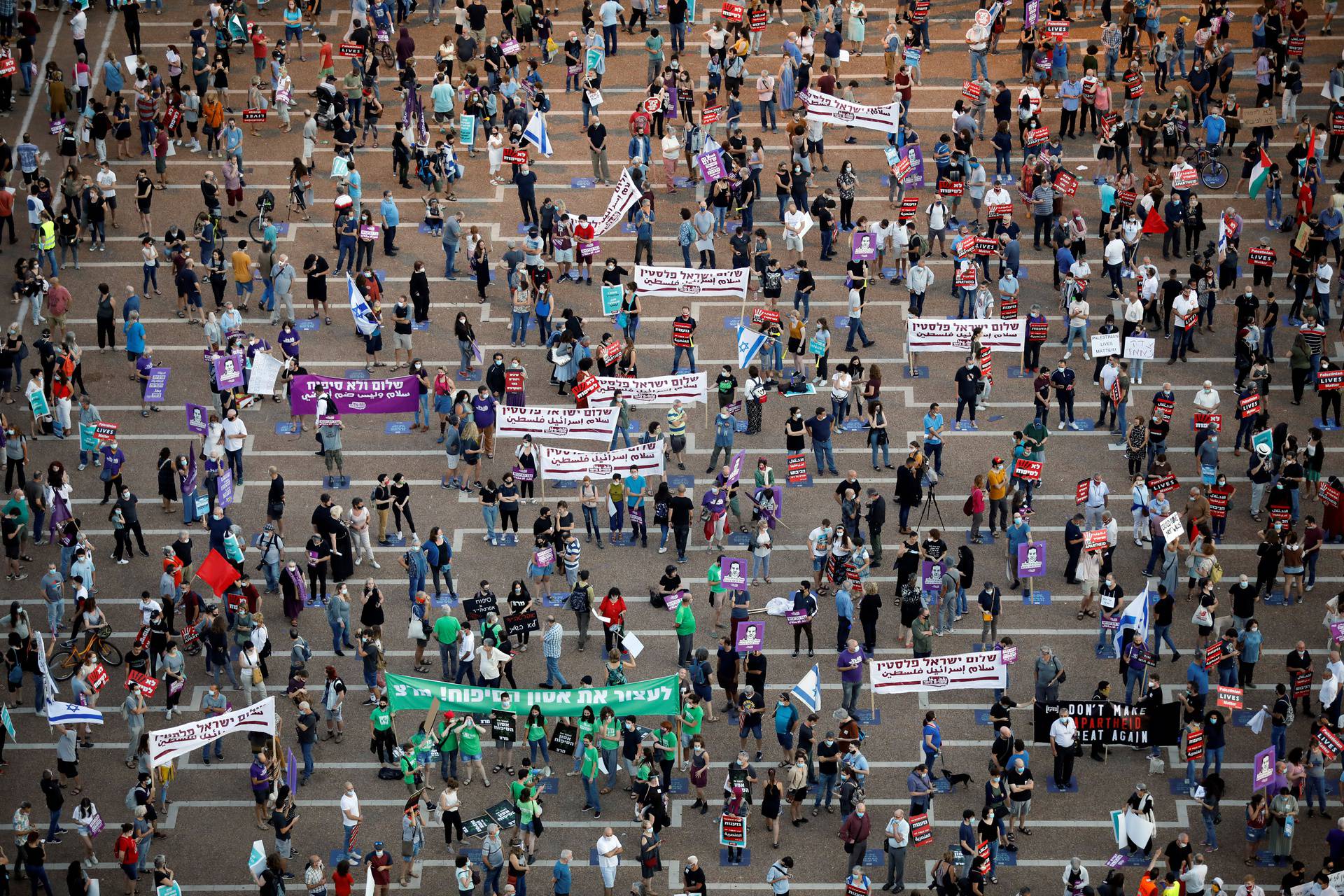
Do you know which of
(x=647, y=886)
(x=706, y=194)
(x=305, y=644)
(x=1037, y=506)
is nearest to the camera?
(x=647, y=886)

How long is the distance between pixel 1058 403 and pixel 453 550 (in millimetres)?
13996

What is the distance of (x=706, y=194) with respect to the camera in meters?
56.1

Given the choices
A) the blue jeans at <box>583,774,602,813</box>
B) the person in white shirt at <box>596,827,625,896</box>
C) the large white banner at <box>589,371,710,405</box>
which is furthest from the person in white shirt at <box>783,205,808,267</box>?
the person in white shirt at <box>596,827,625,896</box>

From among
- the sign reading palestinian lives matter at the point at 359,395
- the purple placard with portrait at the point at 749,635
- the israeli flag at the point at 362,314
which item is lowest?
the purple placard with portrait at the point at 749,635

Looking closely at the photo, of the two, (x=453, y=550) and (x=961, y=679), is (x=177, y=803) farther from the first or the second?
(x=961, y=679)

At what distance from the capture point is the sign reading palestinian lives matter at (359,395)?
4828cm

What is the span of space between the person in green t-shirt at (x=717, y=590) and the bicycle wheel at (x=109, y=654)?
38.6 feet

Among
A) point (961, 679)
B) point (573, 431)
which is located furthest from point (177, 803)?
point (961, 679)

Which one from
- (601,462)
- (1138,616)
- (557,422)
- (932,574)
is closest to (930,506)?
(932,574)

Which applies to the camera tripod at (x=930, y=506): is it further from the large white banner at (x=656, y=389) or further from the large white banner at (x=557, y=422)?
the large white banner at (x=557, y=422)

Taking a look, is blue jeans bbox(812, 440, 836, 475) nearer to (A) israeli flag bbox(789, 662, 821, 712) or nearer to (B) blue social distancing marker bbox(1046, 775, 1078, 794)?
(A) israeli flag bbox(789, 662, 821, 712)

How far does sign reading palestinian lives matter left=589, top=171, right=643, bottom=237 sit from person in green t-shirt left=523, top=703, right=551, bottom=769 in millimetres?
15138

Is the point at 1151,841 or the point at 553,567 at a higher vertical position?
the point at 553,567

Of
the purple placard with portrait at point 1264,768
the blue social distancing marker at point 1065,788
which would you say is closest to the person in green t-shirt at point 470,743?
the blue social distancing marker at point 1065,788
